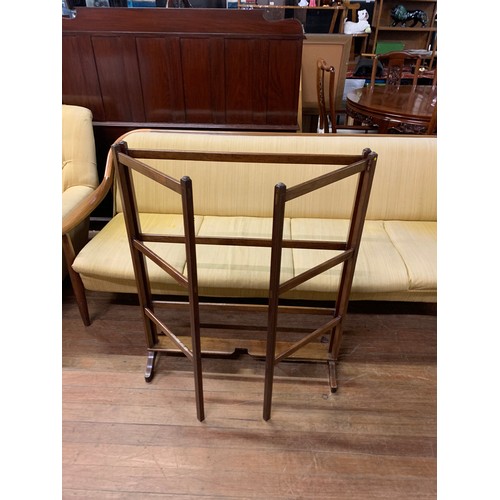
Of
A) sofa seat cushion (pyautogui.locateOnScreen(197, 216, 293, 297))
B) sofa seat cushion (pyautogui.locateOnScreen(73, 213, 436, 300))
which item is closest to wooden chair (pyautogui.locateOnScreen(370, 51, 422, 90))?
→ sofa seat cushion (pyautogui.locateOnScreen(73, 213, 436, 300))

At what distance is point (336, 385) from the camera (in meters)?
1.40

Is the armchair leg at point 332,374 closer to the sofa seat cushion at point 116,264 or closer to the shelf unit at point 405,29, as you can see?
the sofa seat cushion at point 116,264

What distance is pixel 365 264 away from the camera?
4.84ft

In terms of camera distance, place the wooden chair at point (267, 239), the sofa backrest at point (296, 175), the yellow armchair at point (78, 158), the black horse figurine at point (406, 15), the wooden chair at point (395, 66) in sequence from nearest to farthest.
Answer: the wooden chair at point (267, 239)
the sofa backrest at point (296, 175)
the yellow armchair at point (78, 158)
the wooden chair at point (395, 66)
the black horse figurine at point (406, 15)

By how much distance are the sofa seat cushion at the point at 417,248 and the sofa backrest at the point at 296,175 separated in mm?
70

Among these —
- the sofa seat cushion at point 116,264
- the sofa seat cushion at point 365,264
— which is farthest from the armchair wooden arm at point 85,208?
the sofa seat cushion at point 365,264

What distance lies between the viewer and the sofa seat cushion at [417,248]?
1.43 m

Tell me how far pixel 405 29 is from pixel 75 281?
4.98 meters

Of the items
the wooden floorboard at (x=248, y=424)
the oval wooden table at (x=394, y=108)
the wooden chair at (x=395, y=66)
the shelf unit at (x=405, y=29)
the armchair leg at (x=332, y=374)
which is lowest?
the wooden floorboard at (x=248, y=424)

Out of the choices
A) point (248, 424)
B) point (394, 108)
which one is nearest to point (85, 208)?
point (248, 424)

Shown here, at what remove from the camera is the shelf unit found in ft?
14.5

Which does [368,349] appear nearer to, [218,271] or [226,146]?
→ [218,271]

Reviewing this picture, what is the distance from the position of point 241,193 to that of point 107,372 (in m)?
1.00

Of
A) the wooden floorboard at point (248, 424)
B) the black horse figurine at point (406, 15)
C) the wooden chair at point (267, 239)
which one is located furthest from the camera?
the black horse figurine at point (406, 15)
